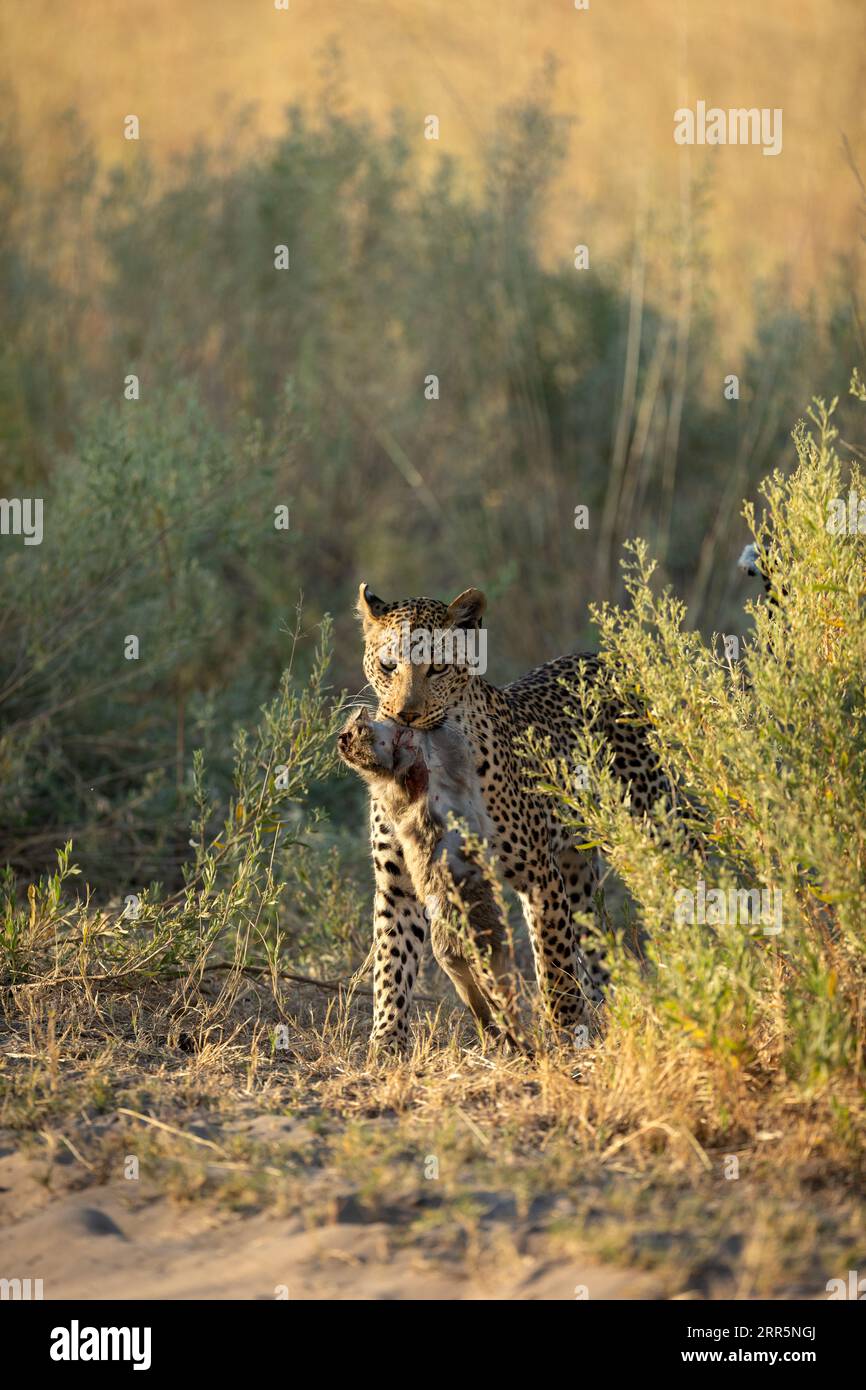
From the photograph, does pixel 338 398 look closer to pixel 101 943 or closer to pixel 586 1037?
pixel 101 943

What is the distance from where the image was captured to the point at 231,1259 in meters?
3.21

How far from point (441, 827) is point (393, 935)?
438mm

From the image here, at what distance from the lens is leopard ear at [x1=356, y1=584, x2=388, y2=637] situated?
512 centimetres

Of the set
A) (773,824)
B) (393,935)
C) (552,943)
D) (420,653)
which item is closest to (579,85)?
(420,653)

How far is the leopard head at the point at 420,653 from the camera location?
484 cm

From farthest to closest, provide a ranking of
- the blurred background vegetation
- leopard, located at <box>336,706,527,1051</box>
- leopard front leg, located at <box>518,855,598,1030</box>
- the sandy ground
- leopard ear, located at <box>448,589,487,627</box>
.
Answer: the blurred background vegetation
leopard ear, located at <box>448,589,487,627</box>
leopard front leg, located at <box>518,855,598,1030</box>
leopard, located at <box>336,706,527,1051</box>
the sandy ground

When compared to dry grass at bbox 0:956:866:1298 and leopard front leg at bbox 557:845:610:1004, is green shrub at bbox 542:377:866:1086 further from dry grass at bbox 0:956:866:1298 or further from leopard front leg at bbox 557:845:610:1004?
leopard front leg at bbox 557:845:610:1004

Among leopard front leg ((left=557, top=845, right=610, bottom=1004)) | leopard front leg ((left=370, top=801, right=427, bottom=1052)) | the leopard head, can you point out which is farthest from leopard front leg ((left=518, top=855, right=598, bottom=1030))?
leopard front leg ((left=557, top=845, right=610, bottom=1004))

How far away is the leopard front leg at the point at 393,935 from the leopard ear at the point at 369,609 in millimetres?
607

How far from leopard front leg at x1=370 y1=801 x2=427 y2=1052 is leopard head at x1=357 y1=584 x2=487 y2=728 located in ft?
1.11

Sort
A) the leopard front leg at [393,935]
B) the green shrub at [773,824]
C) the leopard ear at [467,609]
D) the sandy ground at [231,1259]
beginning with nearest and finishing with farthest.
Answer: the sandy ground at [231,1259] < the green shrub at [773,824] < the leopard front leg at [393,935] < the leopard ear at [467,609]

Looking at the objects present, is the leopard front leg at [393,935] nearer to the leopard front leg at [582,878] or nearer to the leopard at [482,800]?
→ the leopard at [482,800]

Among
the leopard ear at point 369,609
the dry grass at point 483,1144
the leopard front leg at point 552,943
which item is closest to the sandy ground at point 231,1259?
the dry grass at point 483,1144
